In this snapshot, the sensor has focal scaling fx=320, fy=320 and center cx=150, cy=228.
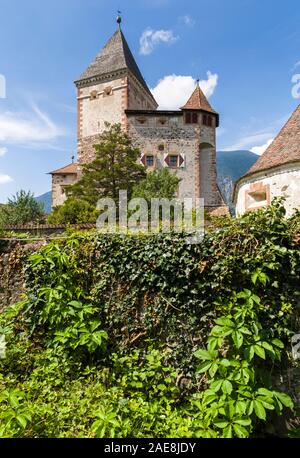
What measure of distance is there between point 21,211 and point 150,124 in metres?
13.5

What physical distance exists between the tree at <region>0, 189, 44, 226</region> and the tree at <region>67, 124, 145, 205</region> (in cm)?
307

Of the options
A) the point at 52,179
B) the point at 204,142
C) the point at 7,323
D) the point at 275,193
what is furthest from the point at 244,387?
the point at 52,179

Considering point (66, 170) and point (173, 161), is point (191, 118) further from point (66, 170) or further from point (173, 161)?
point (66, 170)

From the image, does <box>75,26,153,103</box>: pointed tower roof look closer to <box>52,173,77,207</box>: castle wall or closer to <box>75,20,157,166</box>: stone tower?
<box>75,20,157,166</box>: stone tower

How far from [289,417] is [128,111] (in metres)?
28.1

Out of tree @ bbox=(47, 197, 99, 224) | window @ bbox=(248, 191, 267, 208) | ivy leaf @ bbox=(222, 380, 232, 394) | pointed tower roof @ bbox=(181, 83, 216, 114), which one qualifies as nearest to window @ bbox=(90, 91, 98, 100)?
pointed tower roof @ bbox=(181, 83, 216, 114)

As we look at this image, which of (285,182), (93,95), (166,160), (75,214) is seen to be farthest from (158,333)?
(93,95)

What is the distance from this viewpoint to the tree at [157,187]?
61.9 ft

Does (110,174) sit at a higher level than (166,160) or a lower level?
lower

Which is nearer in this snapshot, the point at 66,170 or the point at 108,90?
the point at 108,90

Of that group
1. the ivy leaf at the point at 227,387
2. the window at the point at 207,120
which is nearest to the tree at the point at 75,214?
the ivy leaf at the point at 227,387

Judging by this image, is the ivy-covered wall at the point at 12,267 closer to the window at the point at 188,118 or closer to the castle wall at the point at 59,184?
the window at the point at 188,118

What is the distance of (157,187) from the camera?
20.2 metres
